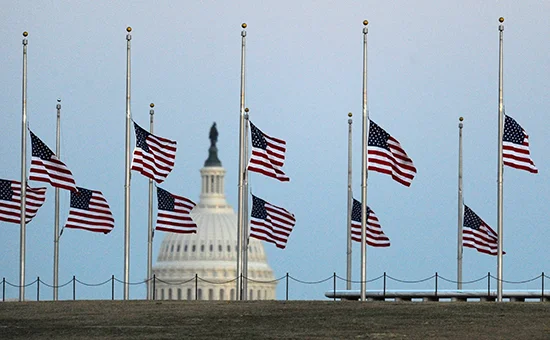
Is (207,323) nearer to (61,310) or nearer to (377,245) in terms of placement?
(61,310)

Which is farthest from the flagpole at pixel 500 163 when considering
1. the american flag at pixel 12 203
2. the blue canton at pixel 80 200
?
the american flag at pixel 12 203

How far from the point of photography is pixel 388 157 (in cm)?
5269

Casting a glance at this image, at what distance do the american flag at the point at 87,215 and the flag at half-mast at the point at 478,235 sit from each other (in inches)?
500

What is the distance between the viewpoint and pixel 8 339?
3666 centimetres

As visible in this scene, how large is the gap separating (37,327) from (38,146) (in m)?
17.5

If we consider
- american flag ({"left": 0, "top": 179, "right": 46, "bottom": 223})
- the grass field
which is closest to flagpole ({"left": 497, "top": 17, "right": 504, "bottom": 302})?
the grass field

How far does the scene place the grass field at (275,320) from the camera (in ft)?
120

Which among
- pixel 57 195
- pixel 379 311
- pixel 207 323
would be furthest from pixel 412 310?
pixel 57 195

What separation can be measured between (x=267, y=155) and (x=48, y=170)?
6.68 m

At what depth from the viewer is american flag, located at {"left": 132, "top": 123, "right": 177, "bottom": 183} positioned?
55.5 m

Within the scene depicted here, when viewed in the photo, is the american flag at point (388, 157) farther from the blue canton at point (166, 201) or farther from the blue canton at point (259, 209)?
the blue canton at point (166, 201)

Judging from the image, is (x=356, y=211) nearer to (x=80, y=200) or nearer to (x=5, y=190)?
(x=80, y=200)

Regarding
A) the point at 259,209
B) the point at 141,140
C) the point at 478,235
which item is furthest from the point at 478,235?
the point at 141,140

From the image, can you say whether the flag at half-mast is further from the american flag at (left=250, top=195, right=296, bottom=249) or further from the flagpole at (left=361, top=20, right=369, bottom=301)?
the flagpole at (left=361, top=20, right=369, bottom=301)
